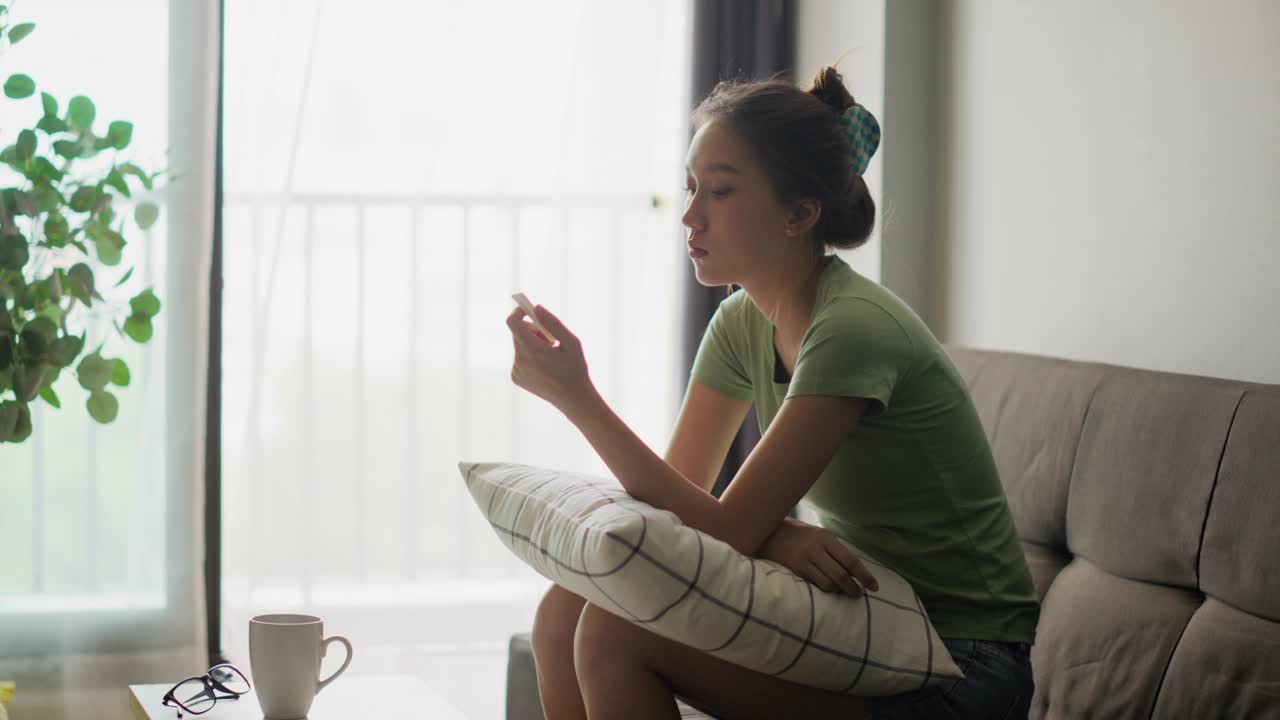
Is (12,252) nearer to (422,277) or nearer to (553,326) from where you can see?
(422,277)

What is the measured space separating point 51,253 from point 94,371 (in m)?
0.28

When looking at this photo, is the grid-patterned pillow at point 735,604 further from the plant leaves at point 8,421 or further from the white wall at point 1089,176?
the plant leaves at point 8,421

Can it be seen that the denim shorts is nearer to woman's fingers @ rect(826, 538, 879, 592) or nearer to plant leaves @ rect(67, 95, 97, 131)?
woman's fingers @ rect(826, 538, 879, 592)

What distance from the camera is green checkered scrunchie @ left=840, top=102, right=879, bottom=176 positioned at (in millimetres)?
1546

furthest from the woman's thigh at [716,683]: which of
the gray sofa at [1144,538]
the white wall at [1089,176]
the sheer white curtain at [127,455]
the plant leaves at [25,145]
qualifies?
the sheer white curtain at [127,455]

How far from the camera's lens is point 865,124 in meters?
1.56

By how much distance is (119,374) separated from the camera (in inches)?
95.0

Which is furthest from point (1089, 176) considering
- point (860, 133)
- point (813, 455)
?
point (813, 455)

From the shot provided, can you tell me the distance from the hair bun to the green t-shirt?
25 centimetres

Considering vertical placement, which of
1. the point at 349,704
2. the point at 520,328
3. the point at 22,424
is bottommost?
the point at 349,704

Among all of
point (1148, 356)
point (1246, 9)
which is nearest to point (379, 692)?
point (1148, 356)

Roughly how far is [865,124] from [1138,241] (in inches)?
27.0

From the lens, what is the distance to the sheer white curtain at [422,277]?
283cm

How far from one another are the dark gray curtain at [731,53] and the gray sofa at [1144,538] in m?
1.28
